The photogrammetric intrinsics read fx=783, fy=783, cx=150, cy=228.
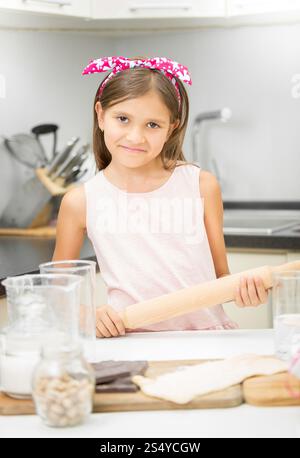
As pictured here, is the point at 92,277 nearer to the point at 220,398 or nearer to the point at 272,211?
the point at 220,398

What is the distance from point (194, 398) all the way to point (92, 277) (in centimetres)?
29

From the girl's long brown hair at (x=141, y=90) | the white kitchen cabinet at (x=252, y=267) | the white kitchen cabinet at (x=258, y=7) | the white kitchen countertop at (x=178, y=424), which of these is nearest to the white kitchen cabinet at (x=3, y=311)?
the girl's long brown hair at (x=141, y=90)

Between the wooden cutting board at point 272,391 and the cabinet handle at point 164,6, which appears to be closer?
the wooden cutting board at point 272,391

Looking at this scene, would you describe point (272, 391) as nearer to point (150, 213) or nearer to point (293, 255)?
point (150, 213)

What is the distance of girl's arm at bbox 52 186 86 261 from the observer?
69.1 inches

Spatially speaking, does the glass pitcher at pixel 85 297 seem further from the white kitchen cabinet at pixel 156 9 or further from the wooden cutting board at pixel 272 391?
the white kitchen cabinet at pixel 156 9

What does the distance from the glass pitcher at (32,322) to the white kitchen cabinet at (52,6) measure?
1.57 m

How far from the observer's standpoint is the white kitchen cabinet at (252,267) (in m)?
2.48

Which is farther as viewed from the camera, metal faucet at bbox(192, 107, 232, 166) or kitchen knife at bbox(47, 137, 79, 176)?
metal faucet at bbox(192, 107, 232, 166)

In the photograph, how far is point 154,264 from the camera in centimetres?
175

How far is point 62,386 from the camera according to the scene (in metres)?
0.92

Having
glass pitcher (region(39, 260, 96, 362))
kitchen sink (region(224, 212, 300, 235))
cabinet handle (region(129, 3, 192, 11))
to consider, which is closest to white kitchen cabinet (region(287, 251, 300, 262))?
kitchen sink (region(224, 212, 300, 235))

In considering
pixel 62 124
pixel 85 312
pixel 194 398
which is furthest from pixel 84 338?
pixel 62 124

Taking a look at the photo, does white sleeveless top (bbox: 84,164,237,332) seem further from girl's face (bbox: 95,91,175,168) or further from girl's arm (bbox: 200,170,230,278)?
girl's face (bbox: 95,91,175,168)
